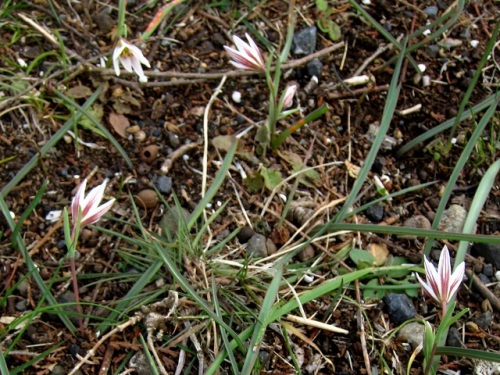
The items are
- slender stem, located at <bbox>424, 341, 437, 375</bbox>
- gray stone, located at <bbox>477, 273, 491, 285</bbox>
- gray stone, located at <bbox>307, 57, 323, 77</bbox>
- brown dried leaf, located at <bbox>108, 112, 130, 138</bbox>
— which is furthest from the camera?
gray stone, located at <bbox>307, 57, 323, 77</bbox>

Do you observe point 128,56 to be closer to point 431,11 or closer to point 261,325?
point 261,325

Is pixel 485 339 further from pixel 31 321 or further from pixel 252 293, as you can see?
pixel 31 321

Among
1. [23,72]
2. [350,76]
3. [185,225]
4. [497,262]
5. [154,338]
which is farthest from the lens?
[350,76]

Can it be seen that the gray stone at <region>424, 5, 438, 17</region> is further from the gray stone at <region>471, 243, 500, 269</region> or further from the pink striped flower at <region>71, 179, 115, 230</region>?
the pink striped flower at <region>71, 179, 115, 230</region>

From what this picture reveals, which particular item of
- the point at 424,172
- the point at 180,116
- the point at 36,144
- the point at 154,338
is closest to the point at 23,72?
the point at 36,144

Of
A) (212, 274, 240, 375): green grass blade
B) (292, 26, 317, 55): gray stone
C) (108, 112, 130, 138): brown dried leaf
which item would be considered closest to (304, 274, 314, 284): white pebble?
(212, 274, 240, 375): green grass blade

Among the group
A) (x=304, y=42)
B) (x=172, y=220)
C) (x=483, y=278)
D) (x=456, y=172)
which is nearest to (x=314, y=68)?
(x=304, y=42)
